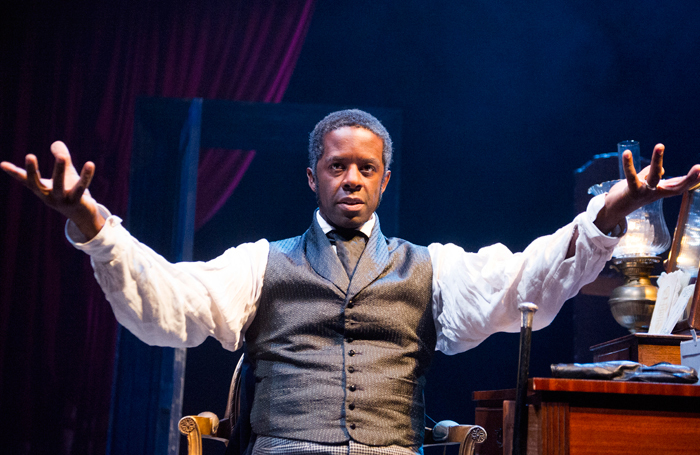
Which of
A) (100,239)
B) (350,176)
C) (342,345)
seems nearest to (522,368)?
(342,345)

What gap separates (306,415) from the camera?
1549mm

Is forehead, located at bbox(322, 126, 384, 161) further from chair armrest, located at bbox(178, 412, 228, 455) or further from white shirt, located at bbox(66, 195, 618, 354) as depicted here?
chair armrest, located at bbox(178, 412, 228, 455)

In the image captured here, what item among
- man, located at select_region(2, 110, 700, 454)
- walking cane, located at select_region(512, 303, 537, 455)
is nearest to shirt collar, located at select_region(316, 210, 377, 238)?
man, located at select_region(2, 110, 700, 454)

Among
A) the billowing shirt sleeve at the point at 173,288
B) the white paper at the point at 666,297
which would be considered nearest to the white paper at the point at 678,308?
the white paper at the point at 666,297

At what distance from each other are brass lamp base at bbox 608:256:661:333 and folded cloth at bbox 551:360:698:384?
95 cm

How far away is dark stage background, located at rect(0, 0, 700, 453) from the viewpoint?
3.74m

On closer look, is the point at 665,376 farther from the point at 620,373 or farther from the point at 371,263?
the point at 371,263

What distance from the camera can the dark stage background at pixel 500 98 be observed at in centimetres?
374

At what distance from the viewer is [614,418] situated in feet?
4.06

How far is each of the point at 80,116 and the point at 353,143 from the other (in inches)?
91.9

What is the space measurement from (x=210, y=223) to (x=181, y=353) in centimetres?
113

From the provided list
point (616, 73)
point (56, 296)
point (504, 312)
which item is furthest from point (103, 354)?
point (616, 73)

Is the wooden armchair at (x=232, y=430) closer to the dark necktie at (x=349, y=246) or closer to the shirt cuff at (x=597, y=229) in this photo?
the dark necktie at (x=349, y=246)

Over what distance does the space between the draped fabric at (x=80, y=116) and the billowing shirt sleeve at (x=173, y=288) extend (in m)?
2.05
